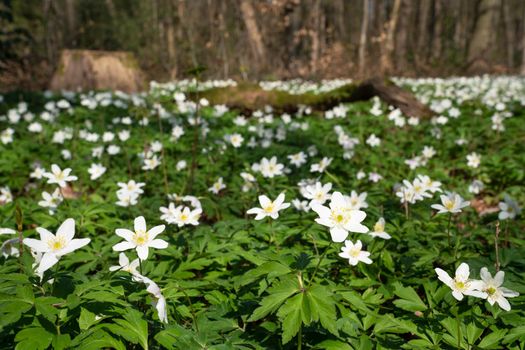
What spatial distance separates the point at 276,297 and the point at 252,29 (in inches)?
640

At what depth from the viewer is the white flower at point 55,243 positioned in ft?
5.07

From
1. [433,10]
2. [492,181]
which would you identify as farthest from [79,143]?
[433,10]

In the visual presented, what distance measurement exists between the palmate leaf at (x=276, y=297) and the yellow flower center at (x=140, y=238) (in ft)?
1.96

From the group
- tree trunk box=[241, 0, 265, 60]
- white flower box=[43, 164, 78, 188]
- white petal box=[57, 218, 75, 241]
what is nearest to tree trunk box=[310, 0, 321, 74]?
tree trunk box=[241, 0, 265, 60]

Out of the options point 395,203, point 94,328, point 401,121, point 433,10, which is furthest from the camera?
point 433,10

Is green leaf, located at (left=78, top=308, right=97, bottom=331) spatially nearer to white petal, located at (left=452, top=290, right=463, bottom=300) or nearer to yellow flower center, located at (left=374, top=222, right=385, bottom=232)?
white petal, located at (left=452, top=290, right=463, bottom=300)

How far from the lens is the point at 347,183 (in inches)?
170

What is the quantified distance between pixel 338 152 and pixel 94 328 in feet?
12.8

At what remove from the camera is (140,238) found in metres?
1.80

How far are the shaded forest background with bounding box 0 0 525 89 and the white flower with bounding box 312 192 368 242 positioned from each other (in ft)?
46.8

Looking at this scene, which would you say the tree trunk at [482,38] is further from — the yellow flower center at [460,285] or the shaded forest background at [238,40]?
the yellow flower center at [460,285]

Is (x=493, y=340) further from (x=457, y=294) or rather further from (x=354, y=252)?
(x=354, y=252)

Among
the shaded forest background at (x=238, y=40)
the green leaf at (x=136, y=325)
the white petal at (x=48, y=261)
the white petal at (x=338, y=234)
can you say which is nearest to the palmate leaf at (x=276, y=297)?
the white petal at (x=338, y=234)

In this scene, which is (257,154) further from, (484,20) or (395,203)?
(484,20)
